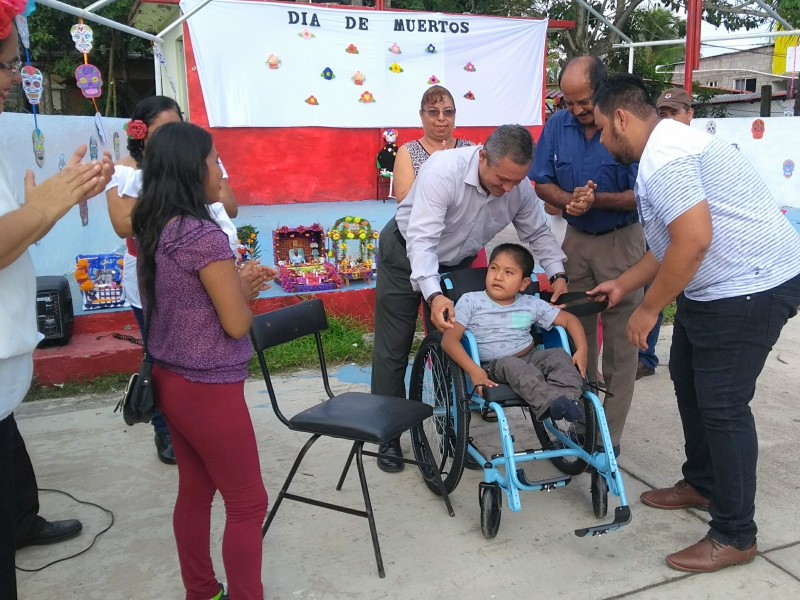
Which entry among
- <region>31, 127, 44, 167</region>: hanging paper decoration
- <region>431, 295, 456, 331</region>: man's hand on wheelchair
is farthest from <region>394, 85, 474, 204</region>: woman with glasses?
<region>31, 127, 44, 167</region>: hanging paper decoration

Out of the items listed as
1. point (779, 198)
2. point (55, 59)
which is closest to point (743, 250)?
point (779, 198)

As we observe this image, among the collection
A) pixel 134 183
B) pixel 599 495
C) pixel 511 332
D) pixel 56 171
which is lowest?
pixel 599 495

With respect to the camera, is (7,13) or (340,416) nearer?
(7,13)

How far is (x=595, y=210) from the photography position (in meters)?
3.55

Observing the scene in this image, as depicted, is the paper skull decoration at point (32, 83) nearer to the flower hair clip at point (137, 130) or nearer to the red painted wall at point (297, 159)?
the flower hair clip at point (137, 130)

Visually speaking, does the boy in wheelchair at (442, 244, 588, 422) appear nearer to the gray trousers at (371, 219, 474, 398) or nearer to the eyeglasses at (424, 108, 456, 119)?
the gray trousers at (371, 219, 474, 398)

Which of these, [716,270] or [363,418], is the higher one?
[716,270]

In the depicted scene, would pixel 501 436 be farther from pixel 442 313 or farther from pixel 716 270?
pixel 716 270

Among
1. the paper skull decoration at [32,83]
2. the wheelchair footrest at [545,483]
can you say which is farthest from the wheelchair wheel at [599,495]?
the paper skull decoration at [32,83]

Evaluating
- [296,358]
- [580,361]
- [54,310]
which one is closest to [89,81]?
[54,310]

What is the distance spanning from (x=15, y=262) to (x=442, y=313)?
1.68m

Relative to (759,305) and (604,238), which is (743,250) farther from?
(604,238)

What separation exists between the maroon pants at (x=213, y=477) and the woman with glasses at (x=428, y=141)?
6.87 feet

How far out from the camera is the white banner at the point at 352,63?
379 inches
